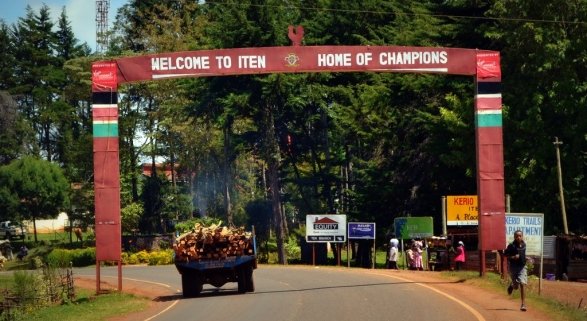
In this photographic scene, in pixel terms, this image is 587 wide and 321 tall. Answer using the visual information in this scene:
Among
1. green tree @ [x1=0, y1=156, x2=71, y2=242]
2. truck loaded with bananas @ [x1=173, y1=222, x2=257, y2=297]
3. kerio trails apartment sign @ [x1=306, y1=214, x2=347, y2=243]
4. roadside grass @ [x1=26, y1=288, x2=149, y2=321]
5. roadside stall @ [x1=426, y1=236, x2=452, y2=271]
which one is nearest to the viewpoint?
roadside grass @ [x1=26, y1=288, x2=149, y2=321]

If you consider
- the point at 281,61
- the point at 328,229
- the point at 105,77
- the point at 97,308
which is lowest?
the point at 97,308

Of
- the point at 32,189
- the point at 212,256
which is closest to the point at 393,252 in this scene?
the point at 212,256

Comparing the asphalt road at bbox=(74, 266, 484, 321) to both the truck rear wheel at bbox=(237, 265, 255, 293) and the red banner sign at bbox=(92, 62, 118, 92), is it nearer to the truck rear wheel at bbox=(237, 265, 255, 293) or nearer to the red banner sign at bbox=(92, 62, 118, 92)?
the truck rear wheel at bbox=(237, 265, 255, 293)

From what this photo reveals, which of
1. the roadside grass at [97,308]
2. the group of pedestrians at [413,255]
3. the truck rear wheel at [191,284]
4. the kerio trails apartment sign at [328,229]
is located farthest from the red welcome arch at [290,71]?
the kerio trails apartment sign at [328,229]

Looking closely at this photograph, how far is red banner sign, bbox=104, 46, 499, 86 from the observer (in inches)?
1111

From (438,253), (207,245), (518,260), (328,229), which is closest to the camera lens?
(518,260)

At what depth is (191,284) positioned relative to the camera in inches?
1061

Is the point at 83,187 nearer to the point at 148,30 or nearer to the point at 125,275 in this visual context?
the point at 148,30

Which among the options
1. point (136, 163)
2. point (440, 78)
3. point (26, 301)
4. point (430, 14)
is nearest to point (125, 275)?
point (26, 301)

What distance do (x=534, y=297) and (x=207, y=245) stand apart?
9.04 meters

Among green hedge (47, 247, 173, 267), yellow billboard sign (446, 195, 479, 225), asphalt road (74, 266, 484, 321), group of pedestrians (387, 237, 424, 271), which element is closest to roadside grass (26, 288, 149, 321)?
asphalt road (74, 266, 484, 321)

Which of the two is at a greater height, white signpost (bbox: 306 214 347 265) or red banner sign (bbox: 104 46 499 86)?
red banner sign (bbox: 104 46 499 86)

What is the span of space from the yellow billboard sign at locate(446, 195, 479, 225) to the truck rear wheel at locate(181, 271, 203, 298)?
17925 mm

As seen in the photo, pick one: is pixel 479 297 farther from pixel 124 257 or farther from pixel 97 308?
pixel 124 257
